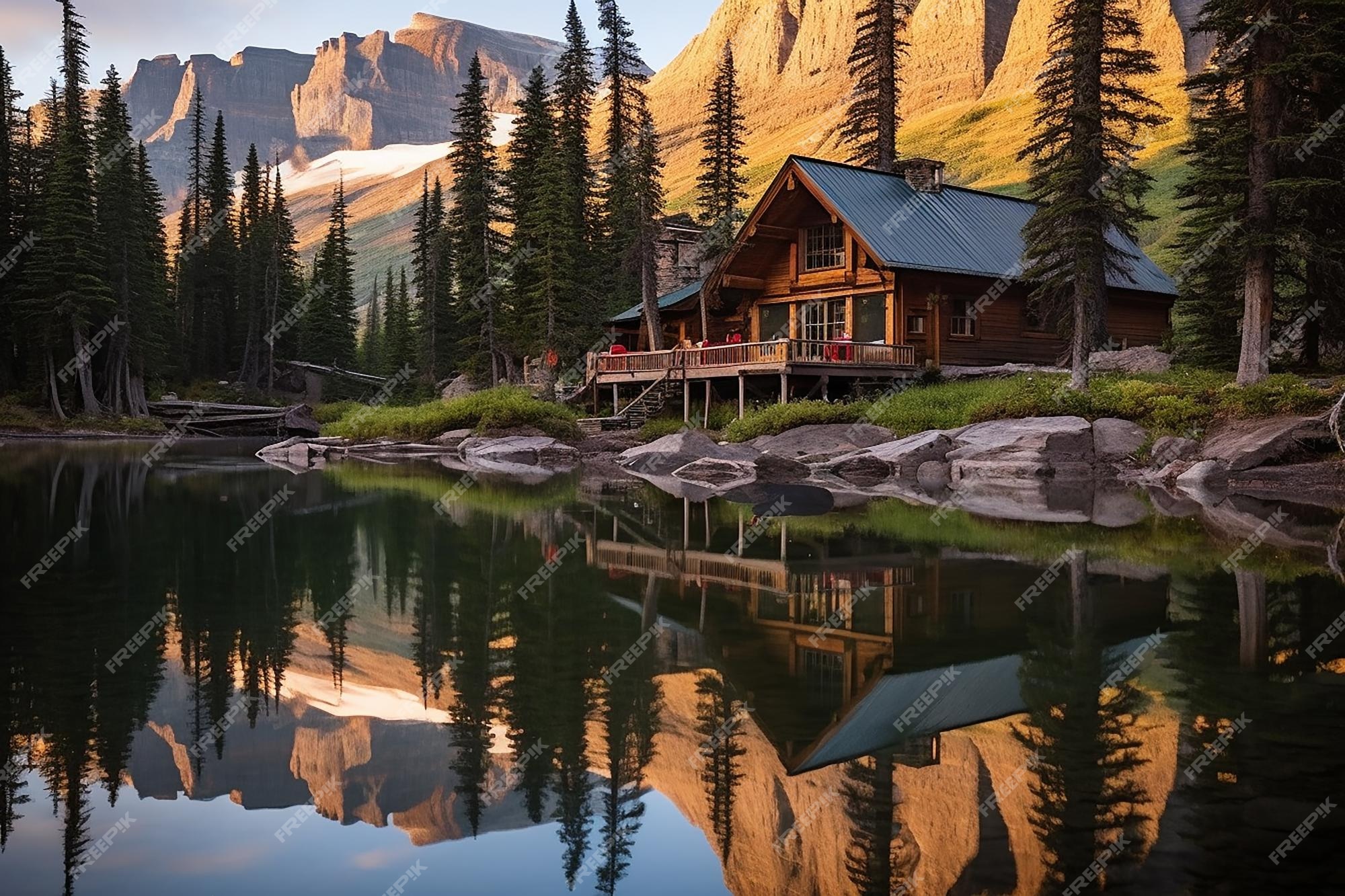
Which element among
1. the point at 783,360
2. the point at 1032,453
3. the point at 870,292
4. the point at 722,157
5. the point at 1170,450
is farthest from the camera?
the point at 722,157

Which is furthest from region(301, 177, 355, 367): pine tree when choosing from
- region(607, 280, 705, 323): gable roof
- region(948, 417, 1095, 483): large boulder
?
region(948, 417, 1095, 483): large boulder

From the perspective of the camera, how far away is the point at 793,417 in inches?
1195

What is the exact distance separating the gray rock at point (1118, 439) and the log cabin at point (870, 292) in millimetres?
8220

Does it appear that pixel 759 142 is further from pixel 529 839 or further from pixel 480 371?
pixel 529 839

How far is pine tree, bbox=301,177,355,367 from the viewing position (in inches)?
3071

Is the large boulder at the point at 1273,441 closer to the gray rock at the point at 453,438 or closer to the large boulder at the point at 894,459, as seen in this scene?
the large boulder at the point at 894,459

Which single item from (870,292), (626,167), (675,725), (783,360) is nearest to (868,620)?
(675,725)

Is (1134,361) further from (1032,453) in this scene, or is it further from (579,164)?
(579,164)

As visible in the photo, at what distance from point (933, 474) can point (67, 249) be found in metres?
43.5

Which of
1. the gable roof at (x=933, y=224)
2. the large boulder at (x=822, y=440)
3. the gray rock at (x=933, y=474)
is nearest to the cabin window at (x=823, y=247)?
the gable roof at (x=933, y=224)

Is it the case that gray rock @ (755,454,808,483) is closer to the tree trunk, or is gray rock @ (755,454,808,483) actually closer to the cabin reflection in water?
the tree trunk

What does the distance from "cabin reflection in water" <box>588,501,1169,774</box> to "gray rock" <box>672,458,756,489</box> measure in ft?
37.5

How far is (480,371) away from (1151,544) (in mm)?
41182

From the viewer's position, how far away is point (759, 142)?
19462cm
